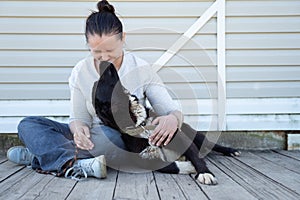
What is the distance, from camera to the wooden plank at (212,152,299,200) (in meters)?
1.60

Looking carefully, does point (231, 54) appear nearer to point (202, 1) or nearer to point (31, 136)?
point (202, 1)

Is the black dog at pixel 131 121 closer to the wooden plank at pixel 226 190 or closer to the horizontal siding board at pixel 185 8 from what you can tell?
the wooden plank at pixel 226 190

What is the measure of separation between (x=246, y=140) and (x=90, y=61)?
4.59 ft

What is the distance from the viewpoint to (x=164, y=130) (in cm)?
193

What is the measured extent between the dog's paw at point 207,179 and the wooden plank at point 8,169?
0.98 meters

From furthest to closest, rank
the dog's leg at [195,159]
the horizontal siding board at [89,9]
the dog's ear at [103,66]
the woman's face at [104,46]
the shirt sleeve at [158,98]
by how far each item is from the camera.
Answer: the horizontal siding board at [89,9] → the shirt sleeve at [158,98] → the woman's face at [104,46] → the dog's ear at [103,66] → the dog's leg at [195,159]

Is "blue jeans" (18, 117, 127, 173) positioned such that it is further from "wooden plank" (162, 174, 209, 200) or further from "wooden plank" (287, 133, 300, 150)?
"wooden plank" (287, 133, 300, 150)

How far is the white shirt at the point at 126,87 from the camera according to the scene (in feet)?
7.08

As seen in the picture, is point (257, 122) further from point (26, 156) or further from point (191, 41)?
point (26, 156)

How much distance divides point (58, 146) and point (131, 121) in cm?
40

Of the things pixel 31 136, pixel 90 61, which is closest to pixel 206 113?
pixel 90 61

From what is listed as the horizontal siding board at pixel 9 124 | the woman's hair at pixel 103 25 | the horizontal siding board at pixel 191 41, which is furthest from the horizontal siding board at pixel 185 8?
the horizontal siding board at pixel 9 124

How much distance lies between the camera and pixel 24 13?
2.81 metres

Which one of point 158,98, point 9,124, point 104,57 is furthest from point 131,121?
point 9,124
